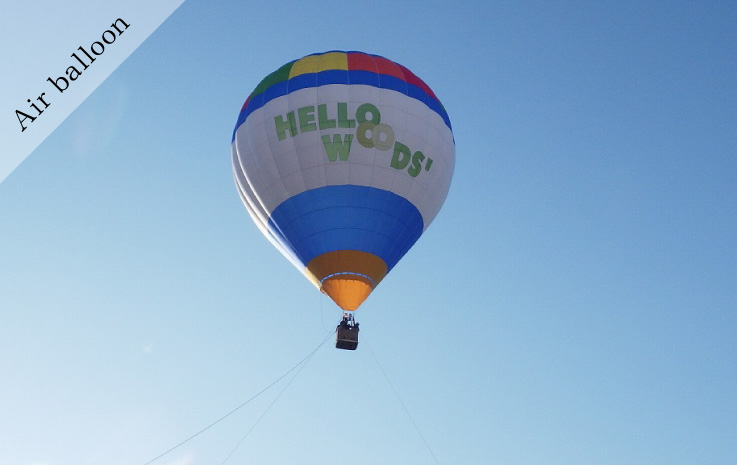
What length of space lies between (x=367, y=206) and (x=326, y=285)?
2.23m

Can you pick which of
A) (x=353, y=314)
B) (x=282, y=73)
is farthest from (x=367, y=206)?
(x=282, y=73)

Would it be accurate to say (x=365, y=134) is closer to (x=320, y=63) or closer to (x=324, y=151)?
(x=324, y=151)

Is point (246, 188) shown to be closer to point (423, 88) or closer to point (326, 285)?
point (326, 285)

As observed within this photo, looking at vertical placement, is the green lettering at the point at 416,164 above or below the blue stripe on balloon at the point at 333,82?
below

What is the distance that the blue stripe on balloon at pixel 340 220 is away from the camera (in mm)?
23969

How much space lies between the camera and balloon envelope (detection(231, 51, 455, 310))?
2402 cm

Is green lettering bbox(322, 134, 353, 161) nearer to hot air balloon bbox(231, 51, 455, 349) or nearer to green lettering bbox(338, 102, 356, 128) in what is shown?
hot air balloon bbox(231, 51, 455, 349)

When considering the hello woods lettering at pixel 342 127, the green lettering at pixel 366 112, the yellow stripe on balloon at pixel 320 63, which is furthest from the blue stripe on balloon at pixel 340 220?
the yellow stripe on balloon at pixel 320 63

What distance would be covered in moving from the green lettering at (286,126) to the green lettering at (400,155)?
257 centimetres

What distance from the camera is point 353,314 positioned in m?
24.0

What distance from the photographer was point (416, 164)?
24797mm

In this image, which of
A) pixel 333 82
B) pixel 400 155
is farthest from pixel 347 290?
pixel 333 82

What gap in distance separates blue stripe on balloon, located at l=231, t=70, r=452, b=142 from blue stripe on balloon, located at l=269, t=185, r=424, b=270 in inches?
109

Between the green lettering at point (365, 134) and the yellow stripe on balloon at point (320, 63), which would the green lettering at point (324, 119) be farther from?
the yellow stripe on balloon at point (320, 63)
